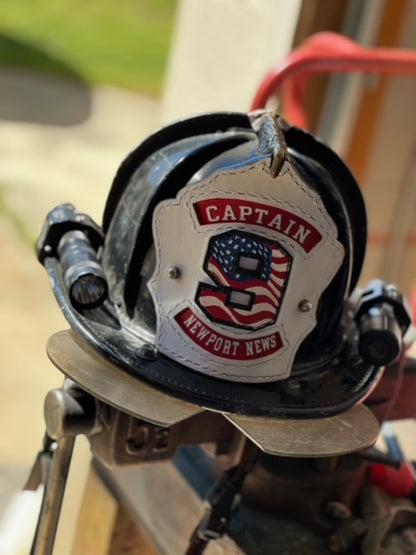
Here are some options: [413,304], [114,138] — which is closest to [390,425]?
[413,304]

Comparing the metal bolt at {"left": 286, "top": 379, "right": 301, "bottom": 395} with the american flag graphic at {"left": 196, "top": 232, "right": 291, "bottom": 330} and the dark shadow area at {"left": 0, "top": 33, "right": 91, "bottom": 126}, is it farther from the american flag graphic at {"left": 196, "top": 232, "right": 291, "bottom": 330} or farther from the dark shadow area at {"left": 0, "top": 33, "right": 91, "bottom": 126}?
the dark shadow area at {"left": 0, "top": 33, "right": 91, "bottom": 126}

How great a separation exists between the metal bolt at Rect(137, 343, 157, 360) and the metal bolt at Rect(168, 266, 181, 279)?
0.08m

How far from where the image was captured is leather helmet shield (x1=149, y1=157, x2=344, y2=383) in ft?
2.92

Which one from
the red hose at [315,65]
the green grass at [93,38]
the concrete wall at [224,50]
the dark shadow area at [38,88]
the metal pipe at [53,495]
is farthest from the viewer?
the green grass at [93,38]

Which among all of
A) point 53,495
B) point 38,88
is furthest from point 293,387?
point 38,88

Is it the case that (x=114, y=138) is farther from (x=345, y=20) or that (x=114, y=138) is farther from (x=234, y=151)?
(x=234, y=151)

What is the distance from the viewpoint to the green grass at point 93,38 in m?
6.16

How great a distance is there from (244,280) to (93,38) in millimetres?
6604

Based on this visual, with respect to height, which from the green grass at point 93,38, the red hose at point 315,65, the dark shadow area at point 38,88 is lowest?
the dark shadow area at point 38,88

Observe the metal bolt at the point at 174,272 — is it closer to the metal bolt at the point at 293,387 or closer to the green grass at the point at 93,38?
the metal bolt at the point at 293,387

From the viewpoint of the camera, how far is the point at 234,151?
37.3 inches

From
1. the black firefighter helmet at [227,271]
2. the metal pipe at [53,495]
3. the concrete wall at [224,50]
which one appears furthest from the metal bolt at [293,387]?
the concrete wall at [224,50]

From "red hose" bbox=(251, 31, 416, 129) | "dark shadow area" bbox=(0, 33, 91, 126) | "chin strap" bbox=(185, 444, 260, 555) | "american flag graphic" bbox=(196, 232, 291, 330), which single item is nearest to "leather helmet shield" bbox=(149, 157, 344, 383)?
"american flag graphic" bbox=(196, 232, 291, 330)

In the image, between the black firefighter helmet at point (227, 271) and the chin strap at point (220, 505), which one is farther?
the chin strap at point (220, 505)
